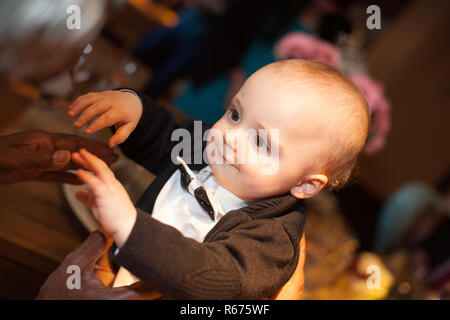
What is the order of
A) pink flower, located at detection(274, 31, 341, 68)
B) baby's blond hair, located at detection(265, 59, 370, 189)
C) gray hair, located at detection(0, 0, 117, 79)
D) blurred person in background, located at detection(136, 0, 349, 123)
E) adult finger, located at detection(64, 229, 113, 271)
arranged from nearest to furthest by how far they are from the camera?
gray hair, located at detection(0, 0, 117, 79) → adult finger, located at detection(64, 229, 113, 271) → baby's blond hair, located at detection(265, 59, 370, 189) → pink flower, located at detection(274, 31, 341, 68) → blurred person in background, located at detection(136, 0, 349, 123)

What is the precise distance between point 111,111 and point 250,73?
1070 millimetres

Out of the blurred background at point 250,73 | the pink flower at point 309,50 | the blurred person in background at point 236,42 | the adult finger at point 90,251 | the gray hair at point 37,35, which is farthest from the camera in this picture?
the blurred person in background at point 236,42

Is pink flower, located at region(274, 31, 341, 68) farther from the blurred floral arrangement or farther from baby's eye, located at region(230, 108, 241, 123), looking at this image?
baby's eye, located at region(230, 108, 241, 123)

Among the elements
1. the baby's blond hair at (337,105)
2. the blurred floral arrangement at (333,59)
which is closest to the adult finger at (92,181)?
the baby's blond hair at (337,105)

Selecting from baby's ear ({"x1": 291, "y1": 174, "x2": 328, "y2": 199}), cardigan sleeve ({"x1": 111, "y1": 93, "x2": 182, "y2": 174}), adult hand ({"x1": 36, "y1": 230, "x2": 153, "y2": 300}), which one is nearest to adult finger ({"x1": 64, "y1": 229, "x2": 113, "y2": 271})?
adult hand ({"x1": 36, "y1": 230, "x2": 153, "y2": 300})

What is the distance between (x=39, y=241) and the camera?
0.69 m

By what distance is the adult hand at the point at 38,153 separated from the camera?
580 millimetres

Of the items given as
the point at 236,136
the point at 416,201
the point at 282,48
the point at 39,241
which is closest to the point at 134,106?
the point at 236,136

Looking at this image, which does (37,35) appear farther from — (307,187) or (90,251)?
(307,187)

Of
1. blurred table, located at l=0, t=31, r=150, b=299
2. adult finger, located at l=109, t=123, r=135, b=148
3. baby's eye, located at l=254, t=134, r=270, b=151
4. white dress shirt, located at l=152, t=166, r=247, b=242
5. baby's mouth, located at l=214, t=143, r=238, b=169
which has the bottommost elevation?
blurred table, located at l=0, t=31, r=150, b=299

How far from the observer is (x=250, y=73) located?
162cm

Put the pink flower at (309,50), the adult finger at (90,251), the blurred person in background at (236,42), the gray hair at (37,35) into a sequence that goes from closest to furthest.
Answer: the gray hair at (37,35) → the adult finger at (90,251) → the pink flower at (309,50) → the blurred person in background at (236,42)

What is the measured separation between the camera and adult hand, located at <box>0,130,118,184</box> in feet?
1.90

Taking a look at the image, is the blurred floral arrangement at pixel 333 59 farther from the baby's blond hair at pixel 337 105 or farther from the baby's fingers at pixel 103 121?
the baby's fingers at pixel 103 121
